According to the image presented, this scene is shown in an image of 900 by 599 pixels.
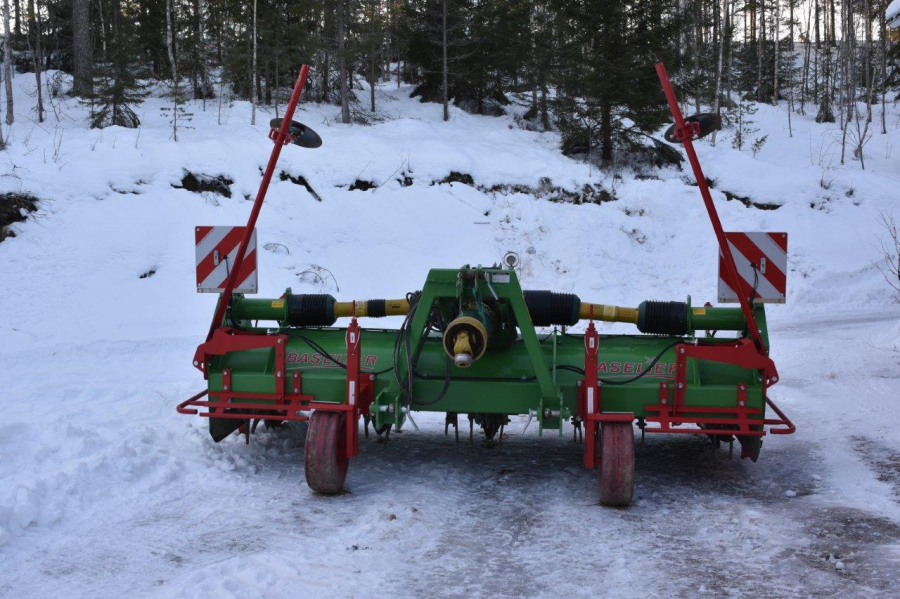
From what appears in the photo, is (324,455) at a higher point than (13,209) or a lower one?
lower

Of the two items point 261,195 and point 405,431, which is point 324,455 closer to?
point 261,195

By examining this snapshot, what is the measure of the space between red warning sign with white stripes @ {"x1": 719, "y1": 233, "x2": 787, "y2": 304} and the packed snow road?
136 centimetres

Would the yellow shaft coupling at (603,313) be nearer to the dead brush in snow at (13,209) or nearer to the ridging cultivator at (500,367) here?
the ridging cultivator at (500,367)

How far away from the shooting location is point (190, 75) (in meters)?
29.3

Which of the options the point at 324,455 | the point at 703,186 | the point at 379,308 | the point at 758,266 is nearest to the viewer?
the point at 324,455

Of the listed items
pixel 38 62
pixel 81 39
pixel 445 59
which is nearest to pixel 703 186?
pixel 81 39

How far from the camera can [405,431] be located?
23.9 ft

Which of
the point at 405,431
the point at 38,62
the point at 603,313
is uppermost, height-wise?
the point at 38,62

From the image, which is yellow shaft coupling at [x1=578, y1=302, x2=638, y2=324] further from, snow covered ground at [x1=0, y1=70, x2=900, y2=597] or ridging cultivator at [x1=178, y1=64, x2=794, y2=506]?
snow covered ground at [x1=0, y1=70, x2=900, y2=597]

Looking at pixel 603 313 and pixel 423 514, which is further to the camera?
pixel 603 313

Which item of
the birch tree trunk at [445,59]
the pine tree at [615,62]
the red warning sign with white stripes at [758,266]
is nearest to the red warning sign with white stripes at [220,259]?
the red warning sign with white stripes at [758,266]

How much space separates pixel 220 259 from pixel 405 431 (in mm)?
2362

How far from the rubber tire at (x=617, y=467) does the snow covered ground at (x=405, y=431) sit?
5.7 inches

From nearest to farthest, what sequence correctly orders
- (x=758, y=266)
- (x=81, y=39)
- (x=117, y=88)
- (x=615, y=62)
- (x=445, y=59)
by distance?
(x=758, y=266), (x=117, y=88), (x=615, y=62), (x=81, y=39), (x=445, y=59)
